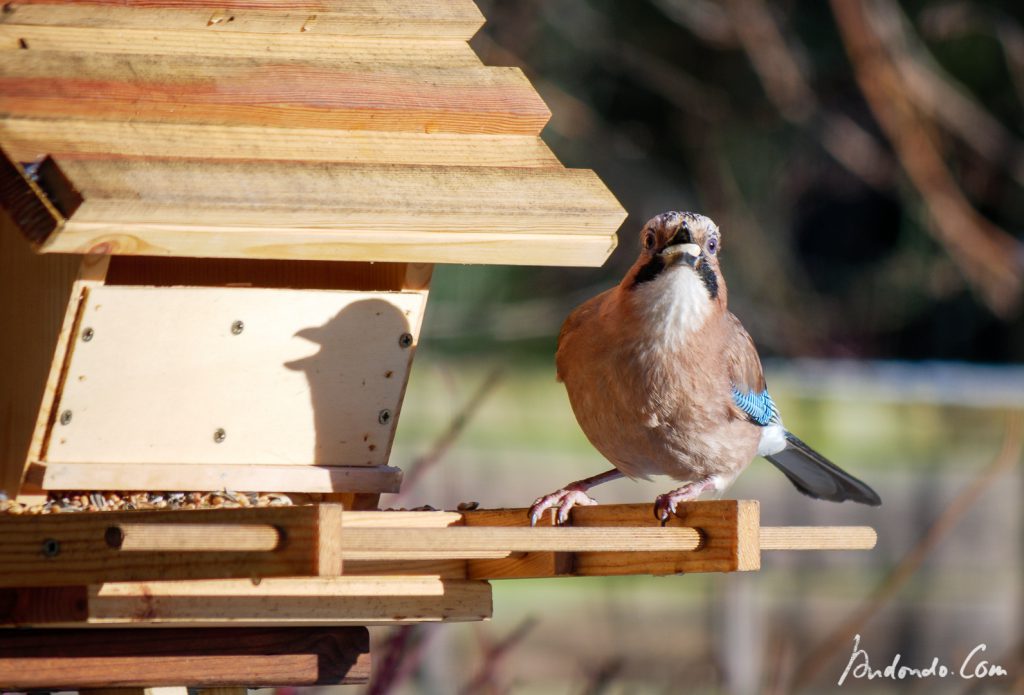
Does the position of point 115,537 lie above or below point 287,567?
above

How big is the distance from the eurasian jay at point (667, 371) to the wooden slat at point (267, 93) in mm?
654

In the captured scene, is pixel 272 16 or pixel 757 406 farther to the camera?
pixel 757 406

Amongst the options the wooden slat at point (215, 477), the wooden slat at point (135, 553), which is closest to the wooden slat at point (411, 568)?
the wooden slat at point (215, 477)

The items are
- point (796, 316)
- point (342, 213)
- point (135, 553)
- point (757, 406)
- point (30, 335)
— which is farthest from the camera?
point (796, 316)

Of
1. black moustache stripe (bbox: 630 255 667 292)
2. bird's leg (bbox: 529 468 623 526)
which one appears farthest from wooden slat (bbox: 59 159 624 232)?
bird's leg (bbox: 529 468 623 526)

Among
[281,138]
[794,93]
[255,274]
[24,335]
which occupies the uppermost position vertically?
[281,138]

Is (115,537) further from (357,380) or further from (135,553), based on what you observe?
(357,380)

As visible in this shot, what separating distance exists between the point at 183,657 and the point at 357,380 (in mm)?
877

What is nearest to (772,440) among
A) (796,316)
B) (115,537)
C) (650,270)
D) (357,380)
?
(650,270)

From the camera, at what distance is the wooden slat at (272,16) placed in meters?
3.58

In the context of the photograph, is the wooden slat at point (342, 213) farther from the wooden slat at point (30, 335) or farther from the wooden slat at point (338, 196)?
the wooden slat at point (30, 335)

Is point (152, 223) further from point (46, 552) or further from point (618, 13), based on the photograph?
point (618, 13)

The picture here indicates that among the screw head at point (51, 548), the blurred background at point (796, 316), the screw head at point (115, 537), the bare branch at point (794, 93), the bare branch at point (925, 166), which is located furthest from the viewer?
the bare branch at point (794, 93)

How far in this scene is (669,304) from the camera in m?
4.32
